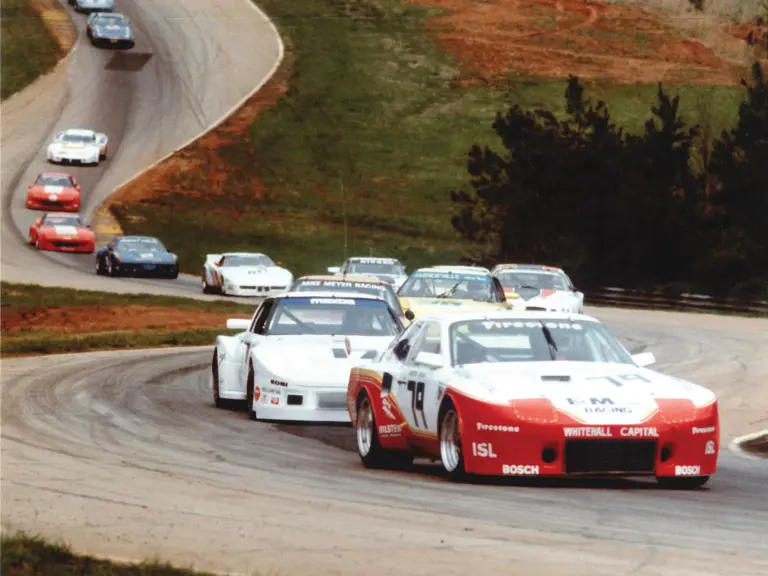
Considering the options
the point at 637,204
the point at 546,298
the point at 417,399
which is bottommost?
the point at 637,204

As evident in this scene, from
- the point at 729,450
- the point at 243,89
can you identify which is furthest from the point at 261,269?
the point at 243,89

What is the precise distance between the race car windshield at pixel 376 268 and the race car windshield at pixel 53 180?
25500 mm

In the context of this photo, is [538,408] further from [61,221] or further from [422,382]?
[61,221]

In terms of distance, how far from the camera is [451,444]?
38.3 feet

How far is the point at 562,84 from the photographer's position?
81.3m

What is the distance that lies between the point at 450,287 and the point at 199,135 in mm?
47855

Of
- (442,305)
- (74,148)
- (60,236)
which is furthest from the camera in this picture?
(74,148)

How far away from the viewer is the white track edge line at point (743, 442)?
578 inches

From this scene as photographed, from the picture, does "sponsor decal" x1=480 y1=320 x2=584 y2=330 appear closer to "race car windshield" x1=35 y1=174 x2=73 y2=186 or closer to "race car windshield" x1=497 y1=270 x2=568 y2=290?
"race car windshield" x1=497 y1=270 x2=568 y2=290

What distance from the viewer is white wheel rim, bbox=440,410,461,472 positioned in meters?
11.5

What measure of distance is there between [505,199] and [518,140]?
7.31ft

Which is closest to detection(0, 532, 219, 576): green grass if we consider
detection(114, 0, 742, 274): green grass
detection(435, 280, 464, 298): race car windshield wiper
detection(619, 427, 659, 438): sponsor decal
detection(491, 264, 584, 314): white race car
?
detection(619, 427, 659, 438): sponsor decal

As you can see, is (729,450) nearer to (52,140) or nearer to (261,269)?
(261,269)

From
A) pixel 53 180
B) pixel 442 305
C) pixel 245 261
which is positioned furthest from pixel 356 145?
pixel 442 305
